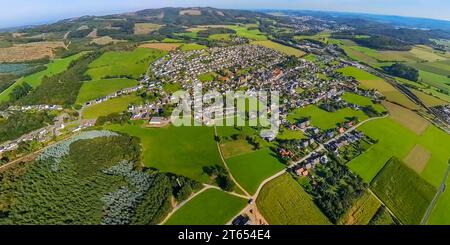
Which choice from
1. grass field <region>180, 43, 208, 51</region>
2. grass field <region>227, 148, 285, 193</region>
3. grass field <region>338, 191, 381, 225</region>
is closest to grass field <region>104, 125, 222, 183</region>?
grass field <region>227, 148, 285, 193</region>

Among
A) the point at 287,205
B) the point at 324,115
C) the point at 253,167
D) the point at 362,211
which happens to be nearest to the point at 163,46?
the point at 324,115

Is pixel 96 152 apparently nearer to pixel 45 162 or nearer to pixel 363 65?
pixel 45 162

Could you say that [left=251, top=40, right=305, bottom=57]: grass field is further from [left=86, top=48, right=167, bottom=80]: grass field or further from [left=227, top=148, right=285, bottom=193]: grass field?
[left=227, top=148, right=285, bottom=193]: grass field

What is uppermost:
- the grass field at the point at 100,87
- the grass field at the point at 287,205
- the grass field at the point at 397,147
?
the grass field at the point at 100,87

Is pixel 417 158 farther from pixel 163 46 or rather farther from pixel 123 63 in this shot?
pixel 163 46

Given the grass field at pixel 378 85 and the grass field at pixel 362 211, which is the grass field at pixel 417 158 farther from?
the grass field at pixel 378 85

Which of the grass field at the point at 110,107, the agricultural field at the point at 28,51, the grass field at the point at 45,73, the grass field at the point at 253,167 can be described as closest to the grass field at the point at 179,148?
the grass field at the point at 253,167
